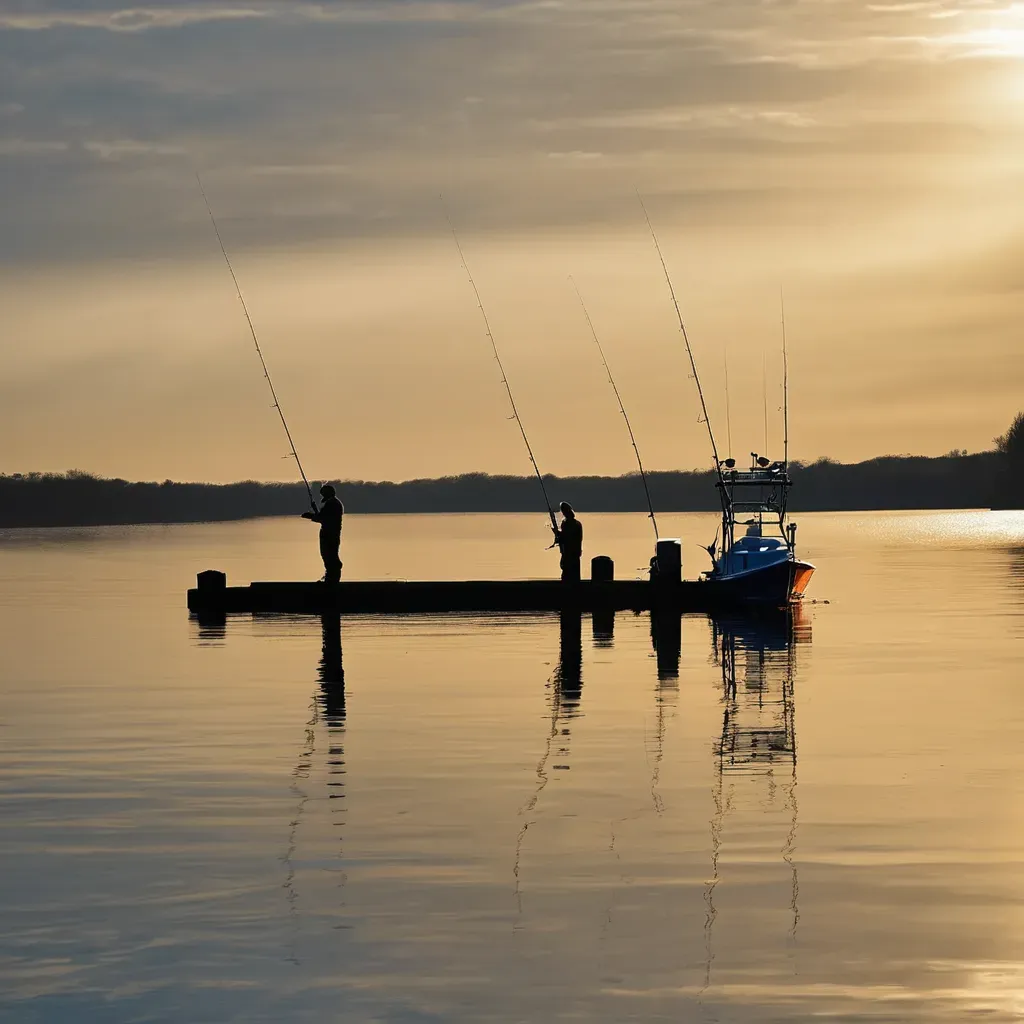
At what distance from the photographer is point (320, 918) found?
10.1 meters

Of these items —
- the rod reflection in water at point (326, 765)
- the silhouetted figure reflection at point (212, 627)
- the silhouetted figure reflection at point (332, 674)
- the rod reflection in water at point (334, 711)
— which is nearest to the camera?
the rod reflection in water at point (326, 765)

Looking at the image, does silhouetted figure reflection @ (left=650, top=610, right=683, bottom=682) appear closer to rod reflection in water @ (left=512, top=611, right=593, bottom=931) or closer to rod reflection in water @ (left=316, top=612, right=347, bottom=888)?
rod reflection in water @ (left=512, top=611, right=593, bottom=931)

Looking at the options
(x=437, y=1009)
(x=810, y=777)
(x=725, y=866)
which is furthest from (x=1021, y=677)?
(x=437, y=1009)

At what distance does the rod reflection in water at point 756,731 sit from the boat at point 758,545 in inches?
103

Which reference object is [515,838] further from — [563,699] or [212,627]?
[212,627]

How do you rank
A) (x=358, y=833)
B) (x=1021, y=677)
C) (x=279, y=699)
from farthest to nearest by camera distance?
1. (x=1021, y=677)
2. (x=279, y=699)
3. (x=358, y=833)

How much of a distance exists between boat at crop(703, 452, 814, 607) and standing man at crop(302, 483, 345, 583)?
24.5 feet

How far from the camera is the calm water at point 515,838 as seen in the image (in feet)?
29.0

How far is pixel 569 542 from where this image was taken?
1411 inches

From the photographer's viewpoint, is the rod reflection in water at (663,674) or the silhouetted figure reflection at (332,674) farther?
the silhouetted figure reflection at (332,674)

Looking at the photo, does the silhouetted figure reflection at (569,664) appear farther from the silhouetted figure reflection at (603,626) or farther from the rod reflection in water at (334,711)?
the rod reflection in water at (334,711)

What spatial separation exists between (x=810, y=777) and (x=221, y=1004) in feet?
25.2

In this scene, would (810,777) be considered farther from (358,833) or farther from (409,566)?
(409,566)

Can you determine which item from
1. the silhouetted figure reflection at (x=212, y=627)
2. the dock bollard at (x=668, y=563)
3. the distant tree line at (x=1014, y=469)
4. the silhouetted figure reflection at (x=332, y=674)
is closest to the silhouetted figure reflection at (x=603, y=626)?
the dock bollard at (x=668, y=563)
